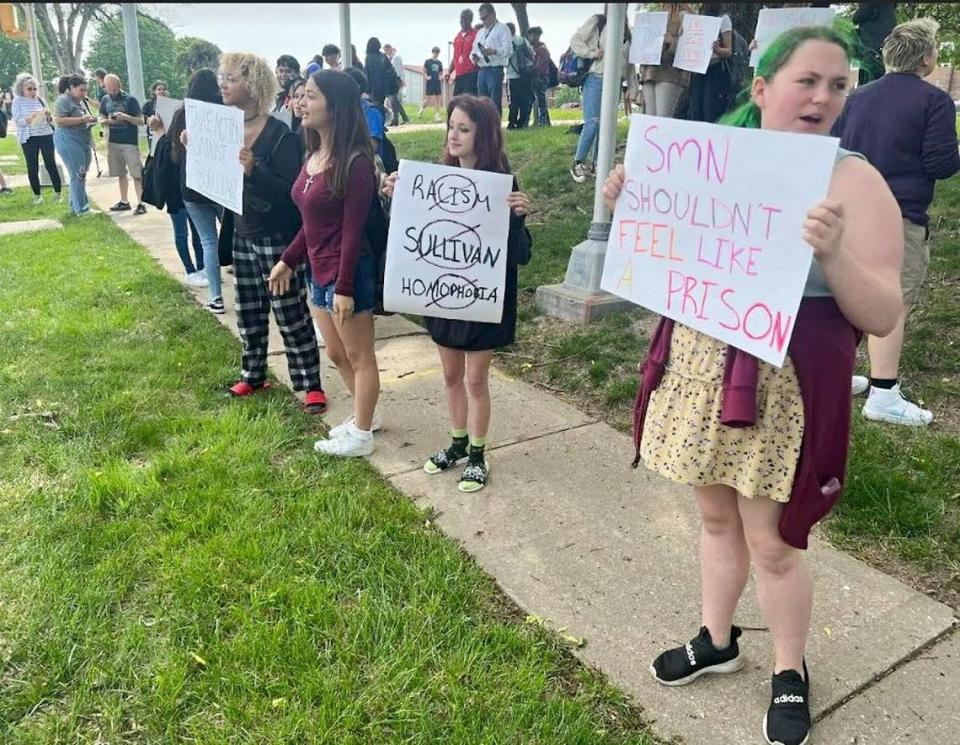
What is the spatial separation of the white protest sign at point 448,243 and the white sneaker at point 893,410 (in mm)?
2172

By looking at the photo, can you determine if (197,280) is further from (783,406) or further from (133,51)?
(783,406)

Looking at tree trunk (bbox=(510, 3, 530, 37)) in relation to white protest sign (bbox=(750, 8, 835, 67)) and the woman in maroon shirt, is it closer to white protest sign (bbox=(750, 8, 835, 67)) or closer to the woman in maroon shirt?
white protest sign (bbox=(750, 8, 835, 67))

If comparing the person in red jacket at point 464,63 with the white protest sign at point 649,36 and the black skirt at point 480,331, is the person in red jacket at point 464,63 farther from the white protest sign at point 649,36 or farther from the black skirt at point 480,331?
the black skirt at point 480,331

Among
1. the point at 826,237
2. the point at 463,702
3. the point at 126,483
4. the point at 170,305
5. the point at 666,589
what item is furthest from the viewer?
the point at 170,305

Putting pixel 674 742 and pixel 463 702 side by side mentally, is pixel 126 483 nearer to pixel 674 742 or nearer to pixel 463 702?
pixel 463 702

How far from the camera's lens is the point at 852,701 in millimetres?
2375

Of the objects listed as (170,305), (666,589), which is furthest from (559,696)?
(170,305)

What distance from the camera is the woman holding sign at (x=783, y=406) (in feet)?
5.92

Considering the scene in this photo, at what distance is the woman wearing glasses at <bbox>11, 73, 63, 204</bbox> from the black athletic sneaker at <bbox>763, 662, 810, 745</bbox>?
1302 cm

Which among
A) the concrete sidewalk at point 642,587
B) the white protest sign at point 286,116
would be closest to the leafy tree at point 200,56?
the white protest sign at point 286,116

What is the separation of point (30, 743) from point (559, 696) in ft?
5.02

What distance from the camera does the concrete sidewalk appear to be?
7.71 ft

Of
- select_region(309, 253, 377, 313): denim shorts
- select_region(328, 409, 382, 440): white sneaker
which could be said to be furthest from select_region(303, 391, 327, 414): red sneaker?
select_region(309, 253, 377, 313): denim shorts

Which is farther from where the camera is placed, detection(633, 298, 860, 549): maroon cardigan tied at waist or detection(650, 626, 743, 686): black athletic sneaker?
detection(650, 626, 743, 686): black athletic sneaker
